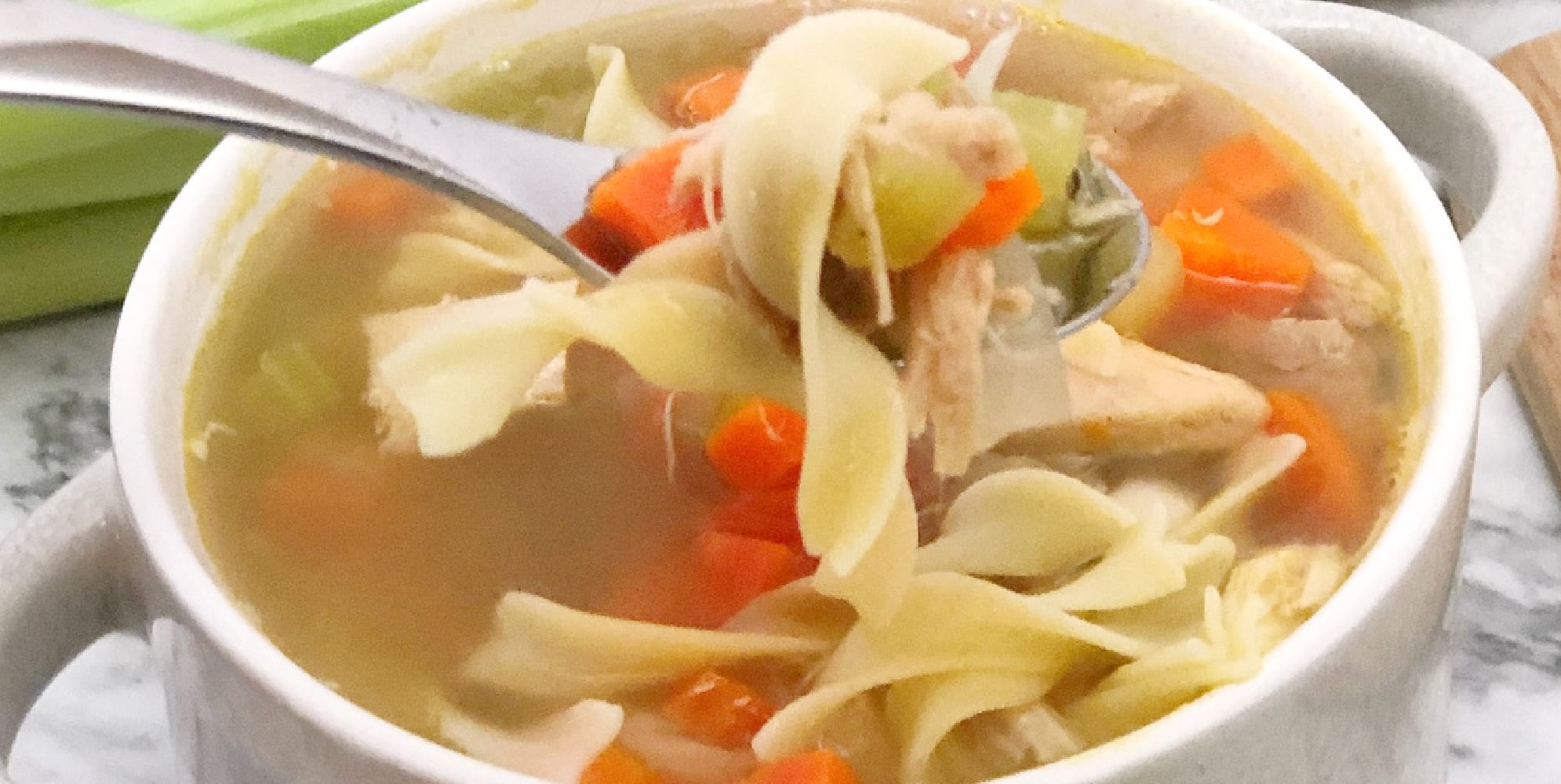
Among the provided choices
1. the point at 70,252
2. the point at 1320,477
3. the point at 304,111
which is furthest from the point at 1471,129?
the point at 70,252

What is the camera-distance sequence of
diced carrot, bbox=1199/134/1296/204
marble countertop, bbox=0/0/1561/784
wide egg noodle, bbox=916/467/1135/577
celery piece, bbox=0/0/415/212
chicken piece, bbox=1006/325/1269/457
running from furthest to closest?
celery piece, bbox=0/0/415/212
marble countertop, bbox=0/0/1561/784
diced carrot, bbox=1199/134/1296/204
chicken piece, bbox=1006/325/1269/457
wide egg noodle, bbox=916/467/1135/577

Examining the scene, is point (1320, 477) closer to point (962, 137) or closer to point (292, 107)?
point (962, 137)

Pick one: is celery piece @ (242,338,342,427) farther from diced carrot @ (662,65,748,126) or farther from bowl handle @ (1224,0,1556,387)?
bowl handle @ (1224,0,1556,387)

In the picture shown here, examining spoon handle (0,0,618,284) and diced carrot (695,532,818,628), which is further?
diced carrot (695,532,818,628)

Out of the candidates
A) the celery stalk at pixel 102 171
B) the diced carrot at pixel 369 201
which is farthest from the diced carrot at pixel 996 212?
the celery stalk at pixel 102 171

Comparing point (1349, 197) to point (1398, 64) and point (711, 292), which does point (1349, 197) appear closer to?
point (1398, 64)

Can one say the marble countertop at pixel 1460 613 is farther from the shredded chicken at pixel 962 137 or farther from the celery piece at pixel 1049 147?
the shredded chicken at pixel 962 137

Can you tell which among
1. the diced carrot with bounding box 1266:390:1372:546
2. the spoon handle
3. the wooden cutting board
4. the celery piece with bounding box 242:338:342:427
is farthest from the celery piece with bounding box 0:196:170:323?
the wooden cutting board
